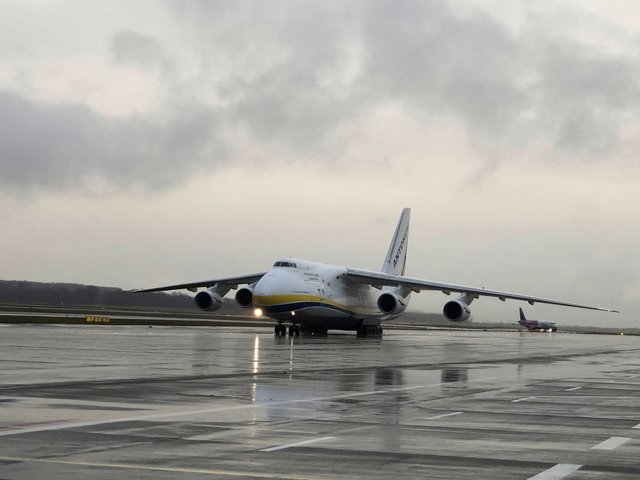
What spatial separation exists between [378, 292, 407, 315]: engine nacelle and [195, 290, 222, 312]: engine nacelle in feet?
32.6

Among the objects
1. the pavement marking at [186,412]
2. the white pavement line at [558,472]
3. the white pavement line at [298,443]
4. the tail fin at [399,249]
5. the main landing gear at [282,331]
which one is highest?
the tail fin at [399,249]

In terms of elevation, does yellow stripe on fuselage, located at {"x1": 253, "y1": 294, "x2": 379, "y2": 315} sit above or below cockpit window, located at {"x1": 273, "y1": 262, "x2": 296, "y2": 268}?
below

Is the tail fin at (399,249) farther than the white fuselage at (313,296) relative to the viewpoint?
Yes

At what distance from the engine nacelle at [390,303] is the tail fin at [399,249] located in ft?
28.9

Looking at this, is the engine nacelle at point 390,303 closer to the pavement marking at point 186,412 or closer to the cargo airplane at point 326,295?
the cargo airplane at point 326,295

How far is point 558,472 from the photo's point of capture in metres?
9.84

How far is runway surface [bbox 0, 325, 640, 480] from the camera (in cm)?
991

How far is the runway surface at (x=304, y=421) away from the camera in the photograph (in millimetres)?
9914

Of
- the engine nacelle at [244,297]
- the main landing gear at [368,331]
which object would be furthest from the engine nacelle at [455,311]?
the engine nacelle at [244,297]

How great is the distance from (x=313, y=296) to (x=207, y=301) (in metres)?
8.04

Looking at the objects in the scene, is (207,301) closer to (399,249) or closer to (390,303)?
(390,303)

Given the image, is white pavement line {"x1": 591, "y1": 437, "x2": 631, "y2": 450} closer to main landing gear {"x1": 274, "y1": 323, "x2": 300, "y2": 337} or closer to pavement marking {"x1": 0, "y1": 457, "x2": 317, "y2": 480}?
pavement marking {"x1": 0, "y1": 457, "x2": 317, "y2": 480}

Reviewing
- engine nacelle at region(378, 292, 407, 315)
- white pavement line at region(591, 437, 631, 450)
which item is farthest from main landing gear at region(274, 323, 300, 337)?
white pavement line at region(591, 437, 631, 450)

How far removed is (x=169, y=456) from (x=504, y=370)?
64.5ft
